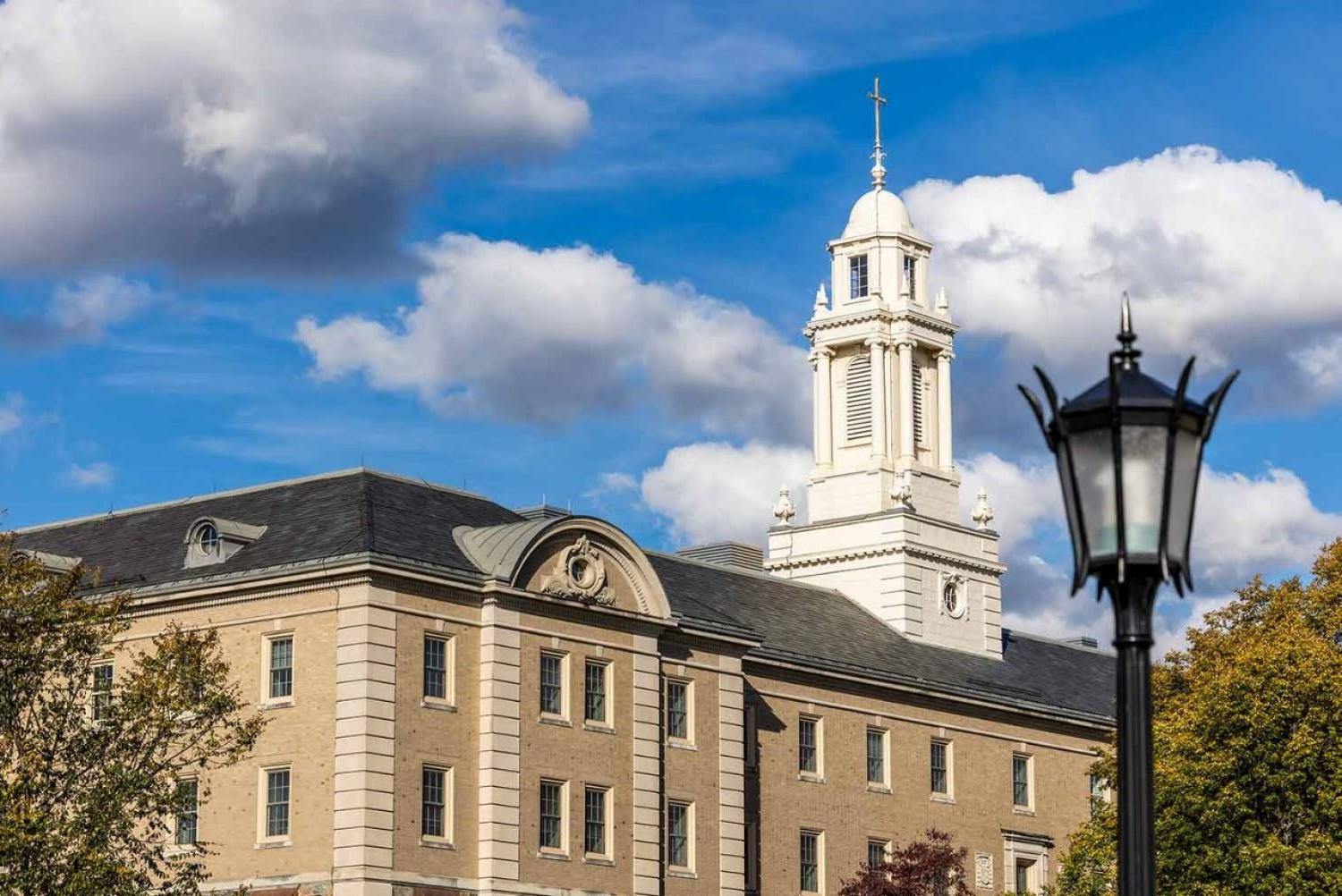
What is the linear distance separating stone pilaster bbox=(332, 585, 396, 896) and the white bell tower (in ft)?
87.7

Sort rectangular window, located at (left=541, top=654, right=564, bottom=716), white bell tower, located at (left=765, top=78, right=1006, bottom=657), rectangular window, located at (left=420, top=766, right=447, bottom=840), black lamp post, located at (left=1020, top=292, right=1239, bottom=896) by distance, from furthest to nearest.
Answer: white bell tower, located at (left=765, top=78, right=1006, bottom=657)
rectangular window, located at (left=541, top=654, right=564, bottom=716)
rectangular window, located at (left=420, top=766, right=447, bottom=840)
black lamp post, located at (left=1020, top=292, right=1239, bottom=896)

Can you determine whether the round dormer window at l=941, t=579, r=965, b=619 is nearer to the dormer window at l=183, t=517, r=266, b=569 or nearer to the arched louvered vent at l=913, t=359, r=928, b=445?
the arched louvered vent at l=913, t=359, r=928, b=445

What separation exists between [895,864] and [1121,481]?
179ft

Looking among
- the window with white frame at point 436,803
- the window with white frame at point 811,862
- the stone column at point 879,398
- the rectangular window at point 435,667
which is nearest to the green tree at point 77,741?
the window with white frame at point 436,803

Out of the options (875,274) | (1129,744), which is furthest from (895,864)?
(1129,744)

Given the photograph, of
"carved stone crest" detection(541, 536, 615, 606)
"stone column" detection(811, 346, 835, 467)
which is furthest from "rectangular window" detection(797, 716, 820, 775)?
"stone column" detection(811, 346, 835, 467)

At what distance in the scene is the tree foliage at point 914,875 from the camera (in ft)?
215

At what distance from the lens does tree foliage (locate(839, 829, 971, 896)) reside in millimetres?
65500

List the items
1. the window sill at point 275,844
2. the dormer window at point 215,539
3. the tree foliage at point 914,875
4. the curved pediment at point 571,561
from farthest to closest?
the tree foliage at point 914,875 < the dormer window at point 215,539 < the curved pediment at point 571,561 < the window sill at point 275,844

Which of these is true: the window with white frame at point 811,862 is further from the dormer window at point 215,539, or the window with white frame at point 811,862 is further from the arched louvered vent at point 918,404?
the dormer window at point 215,539

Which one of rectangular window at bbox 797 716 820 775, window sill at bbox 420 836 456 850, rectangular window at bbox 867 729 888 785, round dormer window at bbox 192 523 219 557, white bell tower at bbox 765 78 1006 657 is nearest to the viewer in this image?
window sill at bbox 420 836 456 850

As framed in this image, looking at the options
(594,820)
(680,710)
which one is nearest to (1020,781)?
(680,710)

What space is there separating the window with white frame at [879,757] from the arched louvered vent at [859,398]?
12.3 meters

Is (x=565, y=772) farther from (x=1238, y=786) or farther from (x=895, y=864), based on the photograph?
(x=1238, y=786)
